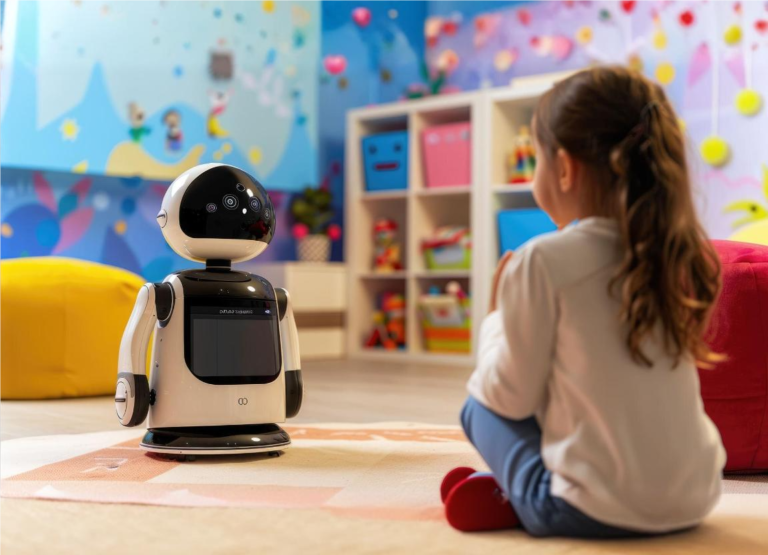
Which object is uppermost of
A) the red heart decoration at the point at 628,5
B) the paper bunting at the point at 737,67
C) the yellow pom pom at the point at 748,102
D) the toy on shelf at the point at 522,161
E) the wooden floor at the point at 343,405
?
the red heart decoration at the point at 628,5

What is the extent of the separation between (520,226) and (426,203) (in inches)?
25.3

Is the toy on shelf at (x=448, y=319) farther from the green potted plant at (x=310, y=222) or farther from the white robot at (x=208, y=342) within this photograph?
the white robot at (x=208, y=342)

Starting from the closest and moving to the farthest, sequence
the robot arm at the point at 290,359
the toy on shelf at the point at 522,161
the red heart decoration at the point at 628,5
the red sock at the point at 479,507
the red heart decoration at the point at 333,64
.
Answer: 1. the red sock at the point at 479,507
2. the robot arm at the point at 290,359
3. the toy on shelf at the point at 522,161
4. the red heart decoration at the point at 628,5
5. the red heart decoration at the point at 333,64

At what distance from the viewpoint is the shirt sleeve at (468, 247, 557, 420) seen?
108 cm

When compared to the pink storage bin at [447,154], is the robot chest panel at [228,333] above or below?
below

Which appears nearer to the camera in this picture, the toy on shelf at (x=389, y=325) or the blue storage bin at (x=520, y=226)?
the blue storage bin at (x=520, y=226)

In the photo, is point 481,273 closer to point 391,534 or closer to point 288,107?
point 288,107

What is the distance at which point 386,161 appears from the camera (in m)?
4.59

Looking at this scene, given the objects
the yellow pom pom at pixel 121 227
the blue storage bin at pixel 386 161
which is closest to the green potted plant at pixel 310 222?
the blue storage bin at pixel 386 161

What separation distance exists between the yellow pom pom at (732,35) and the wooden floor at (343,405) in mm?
1862

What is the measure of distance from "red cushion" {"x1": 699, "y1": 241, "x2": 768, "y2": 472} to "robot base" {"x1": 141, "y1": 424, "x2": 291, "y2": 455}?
0.83 metres

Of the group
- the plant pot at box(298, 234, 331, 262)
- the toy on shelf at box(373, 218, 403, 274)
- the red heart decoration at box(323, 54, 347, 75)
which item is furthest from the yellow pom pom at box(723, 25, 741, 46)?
the plant pot at box(298, 234, 331, 262)

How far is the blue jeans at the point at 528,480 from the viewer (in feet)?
3.68

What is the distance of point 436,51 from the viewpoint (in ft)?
16.6
